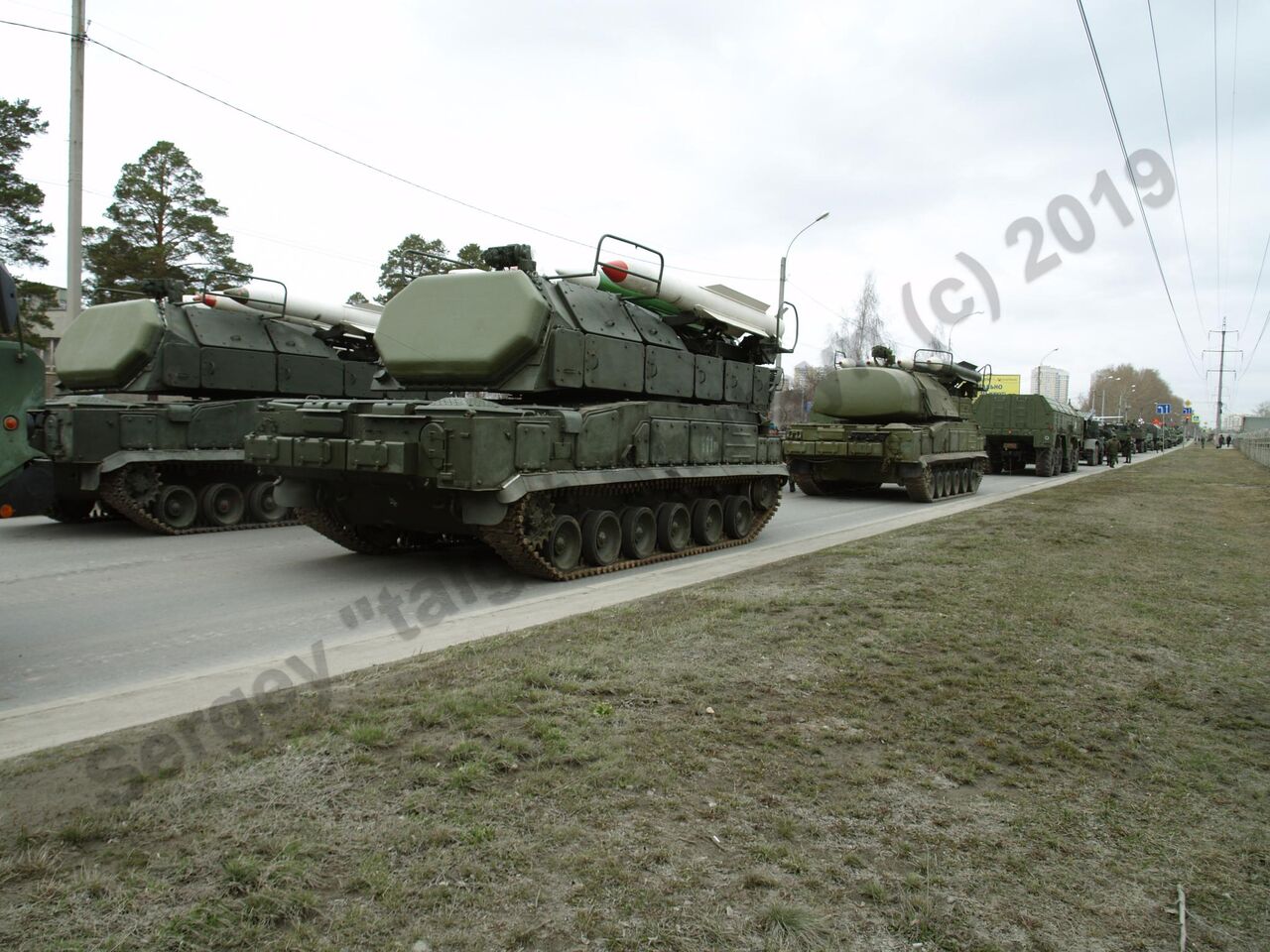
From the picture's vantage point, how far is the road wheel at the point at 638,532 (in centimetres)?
1022

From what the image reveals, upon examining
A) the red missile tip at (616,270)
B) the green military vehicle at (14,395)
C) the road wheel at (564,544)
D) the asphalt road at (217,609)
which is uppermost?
the red missile tip at (616,270)

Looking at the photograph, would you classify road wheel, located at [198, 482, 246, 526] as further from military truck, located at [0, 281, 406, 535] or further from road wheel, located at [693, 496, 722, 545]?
road wheel, located at [693, 496, 722, 545]

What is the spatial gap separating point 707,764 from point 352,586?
18.4 feet

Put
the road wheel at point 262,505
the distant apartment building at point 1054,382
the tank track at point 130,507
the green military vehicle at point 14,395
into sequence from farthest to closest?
the distant apartment building at point 1054,382
the road wheel at point 262,505
the tank track at point 130,507
the green military vehicle at point 14,395

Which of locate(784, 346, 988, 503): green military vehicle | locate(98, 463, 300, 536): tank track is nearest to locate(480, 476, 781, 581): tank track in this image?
locate(98, 463, 300, 536): tank track

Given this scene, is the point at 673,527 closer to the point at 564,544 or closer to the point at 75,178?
the point at 564,544

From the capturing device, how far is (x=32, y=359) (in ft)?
19.1

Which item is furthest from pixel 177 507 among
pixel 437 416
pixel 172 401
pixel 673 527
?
pixel 673 527

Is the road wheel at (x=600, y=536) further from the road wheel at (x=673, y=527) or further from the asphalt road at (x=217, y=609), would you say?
the road wheel at (x=673, y=527)

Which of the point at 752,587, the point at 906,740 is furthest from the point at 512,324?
the point at 906,740

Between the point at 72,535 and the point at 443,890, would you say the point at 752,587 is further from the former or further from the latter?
the point at 72,535

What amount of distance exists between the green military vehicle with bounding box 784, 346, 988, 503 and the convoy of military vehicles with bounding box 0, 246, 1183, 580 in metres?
4.96

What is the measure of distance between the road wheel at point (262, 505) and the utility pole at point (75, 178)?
4.98 metres

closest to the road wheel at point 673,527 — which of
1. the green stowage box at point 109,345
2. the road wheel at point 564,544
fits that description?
the road wheel at point 564,544
